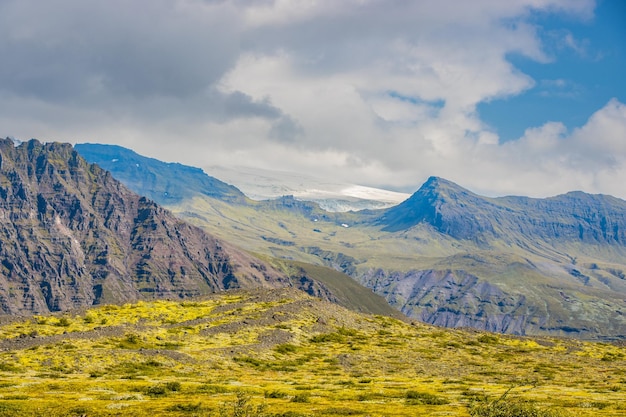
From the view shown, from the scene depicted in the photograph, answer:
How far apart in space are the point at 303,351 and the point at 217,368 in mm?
24098

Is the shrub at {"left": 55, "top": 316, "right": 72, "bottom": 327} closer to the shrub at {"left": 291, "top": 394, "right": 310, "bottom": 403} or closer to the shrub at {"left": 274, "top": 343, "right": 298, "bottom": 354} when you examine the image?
the shrub at {"left": 274, "top": 343, "right": 298, "bottom": 354}

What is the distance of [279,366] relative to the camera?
84750 mm

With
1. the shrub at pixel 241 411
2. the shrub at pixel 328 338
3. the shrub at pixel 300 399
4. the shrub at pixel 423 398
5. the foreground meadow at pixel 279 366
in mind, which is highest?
the shrub at pixel 241 411

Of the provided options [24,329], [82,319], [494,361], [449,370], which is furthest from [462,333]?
[24,329]

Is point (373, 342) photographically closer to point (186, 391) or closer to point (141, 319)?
point (141, 319)

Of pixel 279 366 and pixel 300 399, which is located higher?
pixel 300 399

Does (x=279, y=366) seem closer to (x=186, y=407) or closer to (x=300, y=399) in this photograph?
(x=300, y=399)

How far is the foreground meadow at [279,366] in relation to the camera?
43875 millimetres

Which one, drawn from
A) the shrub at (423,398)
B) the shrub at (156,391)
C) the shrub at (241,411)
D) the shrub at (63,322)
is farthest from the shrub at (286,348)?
the shrub at (241,411)

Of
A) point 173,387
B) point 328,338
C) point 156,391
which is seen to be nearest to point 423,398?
point 173,387

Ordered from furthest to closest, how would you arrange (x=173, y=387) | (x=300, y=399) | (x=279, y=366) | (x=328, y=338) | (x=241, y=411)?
(x=328, y=338) → (x=279, y=366) → (x=173, y=387) → (x=300, y=399) → (x=241, y=411)

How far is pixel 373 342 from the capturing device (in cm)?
11362

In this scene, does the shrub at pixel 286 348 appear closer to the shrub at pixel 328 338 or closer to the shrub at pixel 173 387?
the shrub at pixel 328 338

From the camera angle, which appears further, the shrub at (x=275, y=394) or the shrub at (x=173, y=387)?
the shrub at (x=173, y=387)
